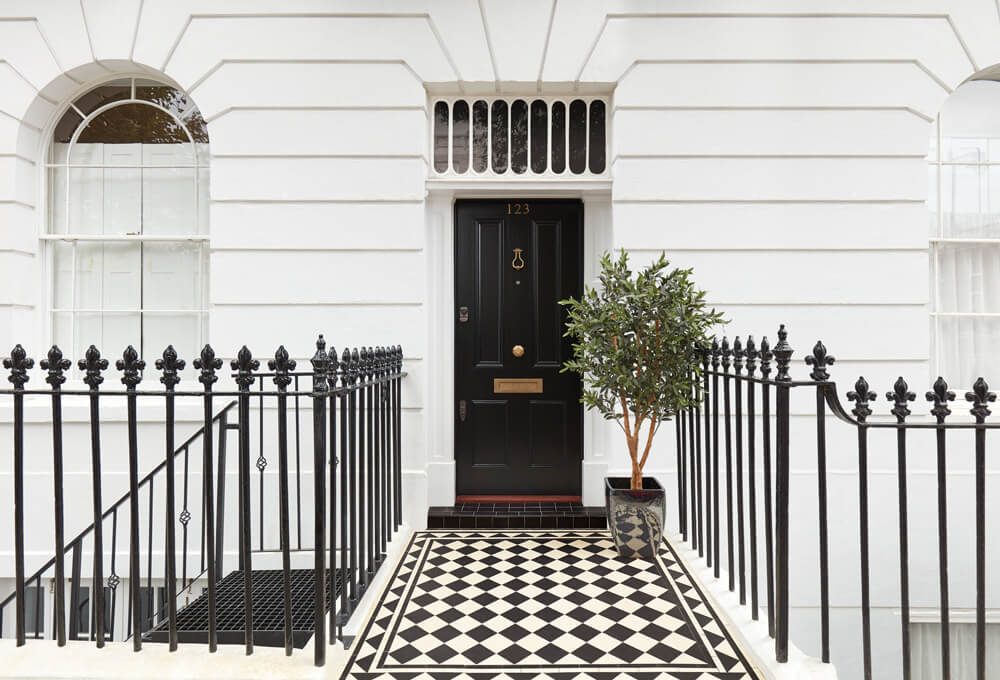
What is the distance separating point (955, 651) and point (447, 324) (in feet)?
14.1

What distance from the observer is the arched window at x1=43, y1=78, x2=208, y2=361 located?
4.55 m

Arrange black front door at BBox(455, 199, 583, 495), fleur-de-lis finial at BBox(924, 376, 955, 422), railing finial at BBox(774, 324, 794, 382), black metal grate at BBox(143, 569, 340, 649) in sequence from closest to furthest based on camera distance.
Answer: fleur-de-lis finial at BBox(924, 376, 955, 422)
railing finial at BBox(774, 324, 794, 382)
black metal grate at BBox(143, 569, 340, 649)
black front door at BBox(455, 199, 583, 495)

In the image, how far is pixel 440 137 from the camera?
4488 millimetres

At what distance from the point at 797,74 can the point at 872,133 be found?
65cm

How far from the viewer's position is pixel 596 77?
426 cm

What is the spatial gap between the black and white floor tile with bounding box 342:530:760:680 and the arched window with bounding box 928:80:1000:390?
2.84 metres

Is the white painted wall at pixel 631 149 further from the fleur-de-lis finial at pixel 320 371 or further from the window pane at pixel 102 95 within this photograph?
the fleur-de-lis finial at pixel 320 371

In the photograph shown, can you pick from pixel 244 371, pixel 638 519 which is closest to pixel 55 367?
pixel 244 371

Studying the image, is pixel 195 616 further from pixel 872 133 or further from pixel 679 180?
pixel 872 133

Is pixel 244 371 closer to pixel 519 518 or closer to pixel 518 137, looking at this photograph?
pixel 519 518

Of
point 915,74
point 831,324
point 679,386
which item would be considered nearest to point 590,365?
point 679,386

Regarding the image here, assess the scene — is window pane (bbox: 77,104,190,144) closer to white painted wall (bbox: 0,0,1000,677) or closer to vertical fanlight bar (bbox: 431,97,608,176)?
white painted wall (bbox: 0,0,1000,677)

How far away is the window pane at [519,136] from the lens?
448 cm

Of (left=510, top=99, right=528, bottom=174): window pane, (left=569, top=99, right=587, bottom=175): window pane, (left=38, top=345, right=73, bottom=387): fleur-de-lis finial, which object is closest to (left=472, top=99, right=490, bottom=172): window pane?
(left=510, top=99, right=528, bottom=174): window pane
